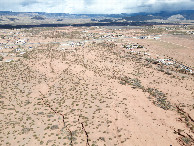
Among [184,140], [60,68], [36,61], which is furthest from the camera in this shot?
[36,61]

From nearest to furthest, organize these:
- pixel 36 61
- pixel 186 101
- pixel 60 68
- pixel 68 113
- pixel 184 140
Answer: pixel 184 140, pixel 68 113, pixel 186 101, pixel 60 68, pixel 36 61

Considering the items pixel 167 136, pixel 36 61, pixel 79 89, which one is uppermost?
pixel 36 61

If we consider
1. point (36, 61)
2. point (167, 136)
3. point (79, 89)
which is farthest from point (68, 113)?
point (36, 61)

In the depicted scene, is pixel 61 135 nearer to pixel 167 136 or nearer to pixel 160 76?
pixel 167 136

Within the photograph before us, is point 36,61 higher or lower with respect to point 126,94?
higher

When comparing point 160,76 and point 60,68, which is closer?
point 160,76

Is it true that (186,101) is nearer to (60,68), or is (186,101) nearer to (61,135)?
(61,135)

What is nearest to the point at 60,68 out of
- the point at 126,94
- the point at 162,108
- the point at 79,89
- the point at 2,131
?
the point at 79,89
